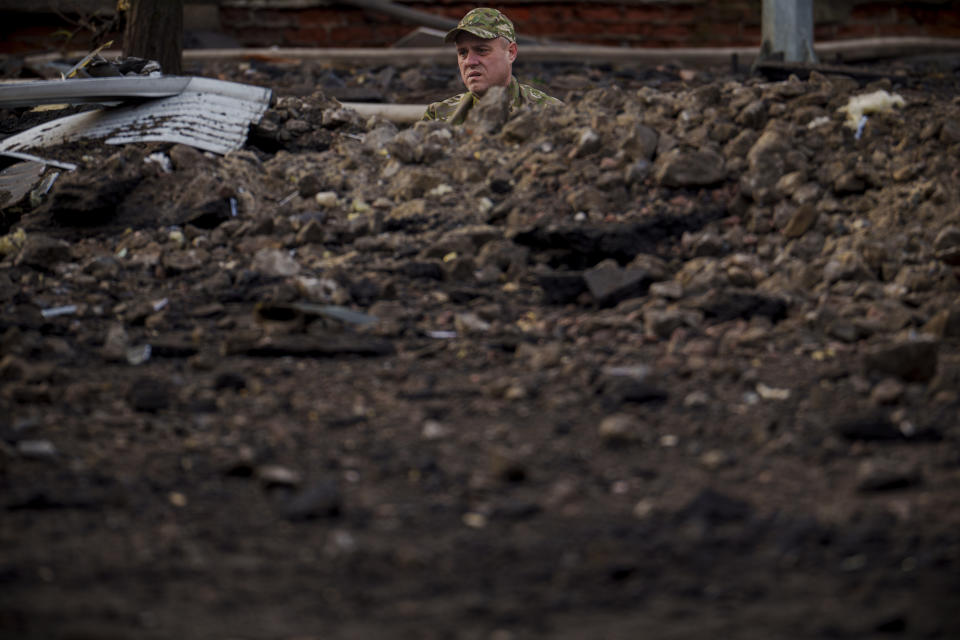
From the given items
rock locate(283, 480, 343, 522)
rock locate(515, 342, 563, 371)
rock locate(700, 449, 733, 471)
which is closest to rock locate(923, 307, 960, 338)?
rock locate(700, 449, 733, 471)

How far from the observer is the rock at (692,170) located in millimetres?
3623

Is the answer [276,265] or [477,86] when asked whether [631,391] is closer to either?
[276,265]

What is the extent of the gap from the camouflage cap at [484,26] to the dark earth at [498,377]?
47cm

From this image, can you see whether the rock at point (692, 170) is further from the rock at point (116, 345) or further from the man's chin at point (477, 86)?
the rock at point (116, 345)

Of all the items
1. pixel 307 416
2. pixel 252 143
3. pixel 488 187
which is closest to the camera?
pixel 307 416

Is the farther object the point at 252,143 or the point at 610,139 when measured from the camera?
the point at 252,143

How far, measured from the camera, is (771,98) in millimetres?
3850

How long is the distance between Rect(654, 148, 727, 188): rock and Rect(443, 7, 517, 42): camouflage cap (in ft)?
3.95

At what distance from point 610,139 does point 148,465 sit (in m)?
2.29

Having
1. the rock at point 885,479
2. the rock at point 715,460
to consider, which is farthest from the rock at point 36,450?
the rock at point 885,479

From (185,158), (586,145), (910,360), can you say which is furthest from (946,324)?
(185,158)

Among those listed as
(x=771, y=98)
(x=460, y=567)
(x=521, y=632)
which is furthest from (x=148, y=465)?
(x=771, y=98)

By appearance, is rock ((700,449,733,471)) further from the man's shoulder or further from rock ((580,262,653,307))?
the man's shoulder

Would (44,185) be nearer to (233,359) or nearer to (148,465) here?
(233,359)
